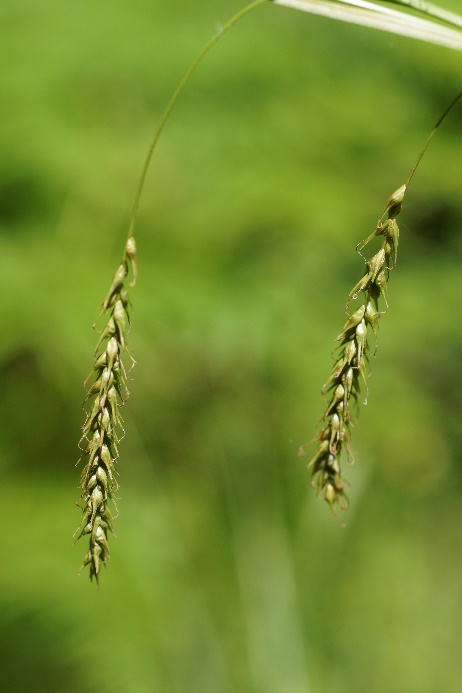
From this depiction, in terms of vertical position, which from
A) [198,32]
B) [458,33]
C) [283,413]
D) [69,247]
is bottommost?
[458,33]

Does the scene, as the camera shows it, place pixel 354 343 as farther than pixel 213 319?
No

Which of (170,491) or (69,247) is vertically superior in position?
(69,247)

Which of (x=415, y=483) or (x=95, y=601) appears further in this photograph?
(x=415, y=483)

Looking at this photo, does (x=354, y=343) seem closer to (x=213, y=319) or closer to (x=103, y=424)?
(x=103, y=424)

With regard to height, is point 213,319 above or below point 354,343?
above

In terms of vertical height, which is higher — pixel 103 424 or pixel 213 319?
pixel 213 319

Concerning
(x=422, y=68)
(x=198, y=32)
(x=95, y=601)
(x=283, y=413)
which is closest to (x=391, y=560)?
(x=283, y=413)

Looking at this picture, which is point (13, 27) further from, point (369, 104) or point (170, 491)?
point (170, 491)

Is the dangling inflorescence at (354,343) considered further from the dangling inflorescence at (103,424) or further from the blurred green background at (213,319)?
the blurred green background at (213,319)

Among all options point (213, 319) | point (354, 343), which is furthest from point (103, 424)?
point (213, 319)
